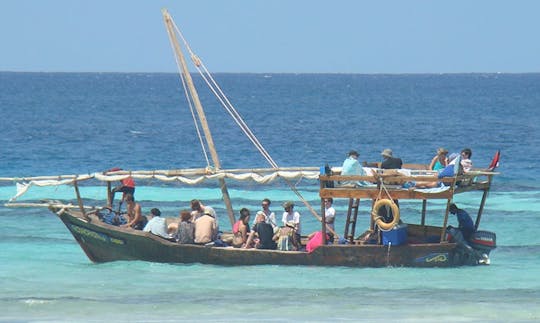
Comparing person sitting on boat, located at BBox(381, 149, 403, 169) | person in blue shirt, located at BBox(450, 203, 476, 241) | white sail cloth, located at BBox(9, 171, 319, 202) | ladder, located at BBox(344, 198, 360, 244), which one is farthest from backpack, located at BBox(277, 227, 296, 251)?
person in blue shirt, located at BBox(450, 203, 476, 241)

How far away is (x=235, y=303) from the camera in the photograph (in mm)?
18156

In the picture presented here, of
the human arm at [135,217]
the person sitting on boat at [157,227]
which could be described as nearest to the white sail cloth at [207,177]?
the human arm at [135,217]

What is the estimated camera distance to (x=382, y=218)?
20.4 meters

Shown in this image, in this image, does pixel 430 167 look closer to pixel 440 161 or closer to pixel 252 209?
pixel 440 161

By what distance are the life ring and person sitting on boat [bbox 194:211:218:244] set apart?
117 inches

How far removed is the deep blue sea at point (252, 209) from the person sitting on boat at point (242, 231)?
0.58m

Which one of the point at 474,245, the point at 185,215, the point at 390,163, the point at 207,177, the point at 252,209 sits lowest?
the point at 252,209

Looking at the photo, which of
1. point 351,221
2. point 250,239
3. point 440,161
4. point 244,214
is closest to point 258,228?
point 250,239

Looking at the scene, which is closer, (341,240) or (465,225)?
(341,240)

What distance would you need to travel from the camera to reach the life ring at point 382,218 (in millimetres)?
20031

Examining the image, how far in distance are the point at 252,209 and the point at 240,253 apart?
1172cm

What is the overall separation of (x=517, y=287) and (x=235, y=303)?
5198 mm

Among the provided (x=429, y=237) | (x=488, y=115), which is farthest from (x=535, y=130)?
(x=429, y=237)

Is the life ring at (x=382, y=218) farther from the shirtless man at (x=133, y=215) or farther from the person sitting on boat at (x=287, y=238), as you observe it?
the shirtless man at (x=133, y=215)
